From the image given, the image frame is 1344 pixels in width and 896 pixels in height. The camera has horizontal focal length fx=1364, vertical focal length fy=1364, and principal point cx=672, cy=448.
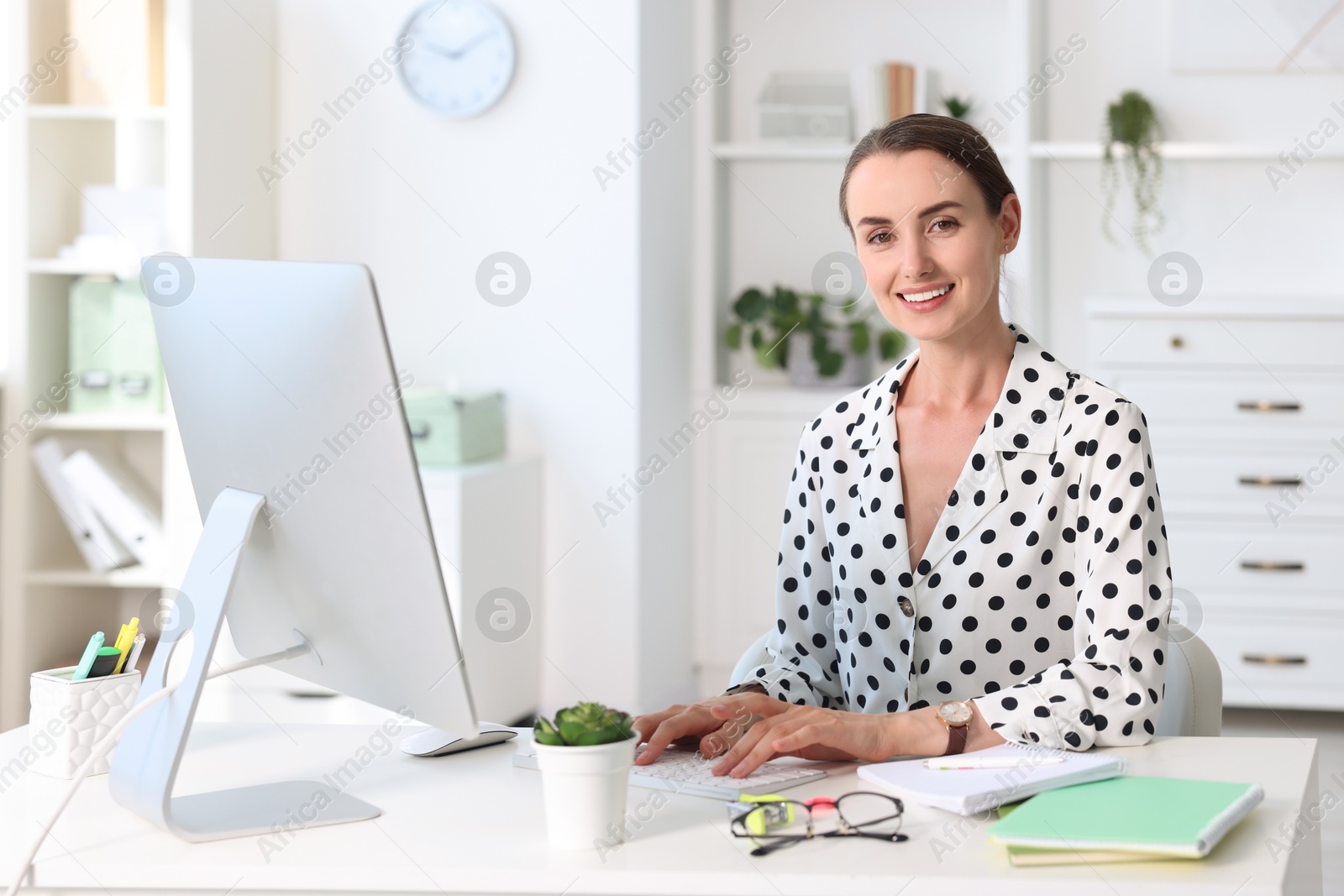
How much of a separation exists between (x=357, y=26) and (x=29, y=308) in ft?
3.76

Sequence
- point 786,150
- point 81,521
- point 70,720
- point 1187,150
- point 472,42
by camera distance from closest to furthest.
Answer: point 70,720 < point 81,521 < point 472,42 < point 1187,150 < point 786,150

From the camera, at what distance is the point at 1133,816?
106 centimetres

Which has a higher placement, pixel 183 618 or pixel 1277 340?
pixel 1277 340

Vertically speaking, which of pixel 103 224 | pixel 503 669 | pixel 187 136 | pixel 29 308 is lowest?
pixel 503 669

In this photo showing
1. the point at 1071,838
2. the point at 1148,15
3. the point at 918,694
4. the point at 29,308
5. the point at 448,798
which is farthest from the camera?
the point at 1148,15

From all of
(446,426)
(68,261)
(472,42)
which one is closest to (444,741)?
(446,426)

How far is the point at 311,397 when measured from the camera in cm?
110

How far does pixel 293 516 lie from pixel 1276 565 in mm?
3250

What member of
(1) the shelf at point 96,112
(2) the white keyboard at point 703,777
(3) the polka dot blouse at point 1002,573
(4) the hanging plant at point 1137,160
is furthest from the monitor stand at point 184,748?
(4) the hanging plant at point 1137,160

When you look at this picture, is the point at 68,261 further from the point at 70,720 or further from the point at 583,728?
the point at 583,728

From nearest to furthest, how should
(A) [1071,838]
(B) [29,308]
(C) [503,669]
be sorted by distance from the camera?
(A) [1071,838], (B) [29,308], (C) [503,669]

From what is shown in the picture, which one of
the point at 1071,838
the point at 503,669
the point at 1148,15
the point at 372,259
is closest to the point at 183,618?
the point at 1071,838

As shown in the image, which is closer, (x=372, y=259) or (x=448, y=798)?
(x=448, y=798)

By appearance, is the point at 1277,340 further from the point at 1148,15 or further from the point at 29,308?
the point at 29,308
